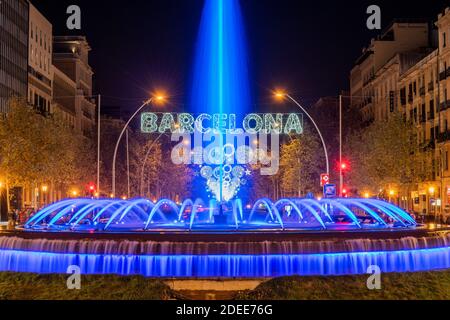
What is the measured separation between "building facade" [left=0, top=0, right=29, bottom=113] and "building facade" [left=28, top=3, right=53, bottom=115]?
2849 millimetres

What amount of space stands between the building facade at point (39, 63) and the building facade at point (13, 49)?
2.85 meters

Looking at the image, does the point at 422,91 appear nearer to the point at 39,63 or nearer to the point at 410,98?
the point at 410,98

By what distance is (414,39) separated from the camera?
105m

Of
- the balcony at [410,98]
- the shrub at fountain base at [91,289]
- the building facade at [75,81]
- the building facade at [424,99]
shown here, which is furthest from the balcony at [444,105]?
the building facade at [75,81]

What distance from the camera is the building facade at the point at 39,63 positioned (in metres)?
88.9

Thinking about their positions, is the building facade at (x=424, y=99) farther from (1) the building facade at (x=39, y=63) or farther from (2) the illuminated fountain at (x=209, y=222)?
(1) the building facade at (x=39, y=63)

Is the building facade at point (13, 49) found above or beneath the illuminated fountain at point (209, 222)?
above

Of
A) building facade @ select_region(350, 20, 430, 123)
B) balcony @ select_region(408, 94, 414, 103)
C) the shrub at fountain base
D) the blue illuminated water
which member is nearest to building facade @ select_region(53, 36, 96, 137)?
building facade @ select_region(350, 20, 430, 123)

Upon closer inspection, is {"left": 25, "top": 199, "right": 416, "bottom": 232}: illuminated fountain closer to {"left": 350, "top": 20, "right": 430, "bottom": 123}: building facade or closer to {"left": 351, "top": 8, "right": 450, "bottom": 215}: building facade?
{"left": 351, "top": 8, "right": 450, "bottom": 215}: building facade

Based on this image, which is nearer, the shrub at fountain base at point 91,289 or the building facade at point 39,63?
the shrub at fountain base at point 91,289
